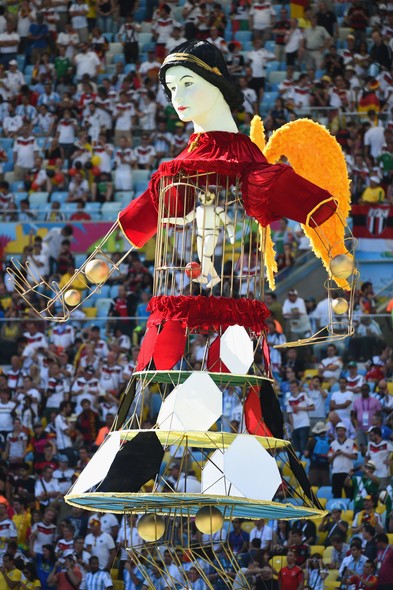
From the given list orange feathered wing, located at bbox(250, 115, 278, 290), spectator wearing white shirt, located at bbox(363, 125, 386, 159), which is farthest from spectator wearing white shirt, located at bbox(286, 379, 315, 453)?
orange feathered wing, located at bbox(250, 115, 278, 290)

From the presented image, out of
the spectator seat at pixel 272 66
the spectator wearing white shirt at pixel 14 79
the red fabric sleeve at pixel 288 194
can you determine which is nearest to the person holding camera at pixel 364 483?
the red fabric sleeve at pixel 288 194

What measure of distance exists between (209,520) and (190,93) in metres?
2.22

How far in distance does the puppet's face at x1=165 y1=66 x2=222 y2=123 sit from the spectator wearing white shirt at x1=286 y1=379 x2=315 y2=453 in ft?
20.2

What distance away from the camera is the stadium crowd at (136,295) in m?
12.3

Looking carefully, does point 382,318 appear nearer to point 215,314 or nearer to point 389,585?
point 389,585

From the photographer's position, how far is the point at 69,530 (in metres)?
12.8

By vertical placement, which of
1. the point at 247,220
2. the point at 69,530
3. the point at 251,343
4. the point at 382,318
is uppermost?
the point at 247,220

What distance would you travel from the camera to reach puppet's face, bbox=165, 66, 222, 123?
25.4 feet

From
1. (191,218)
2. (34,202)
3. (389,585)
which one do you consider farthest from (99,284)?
(34,202)

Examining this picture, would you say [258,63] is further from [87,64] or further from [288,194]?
[288,194]

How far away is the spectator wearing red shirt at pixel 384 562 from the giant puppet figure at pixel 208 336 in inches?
156

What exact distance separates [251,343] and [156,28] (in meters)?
13.2

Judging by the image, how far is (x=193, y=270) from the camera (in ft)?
24.9

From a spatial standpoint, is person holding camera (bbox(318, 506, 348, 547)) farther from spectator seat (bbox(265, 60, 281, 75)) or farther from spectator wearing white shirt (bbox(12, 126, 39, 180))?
spectator seat (bbox(265, 60, 281, 75))
